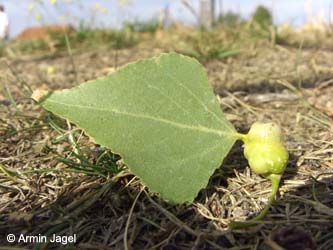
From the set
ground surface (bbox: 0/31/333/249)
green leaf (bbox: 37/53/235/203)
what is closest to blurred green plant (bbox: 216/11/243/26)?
ground surface (bbox: 0/31/333/249)

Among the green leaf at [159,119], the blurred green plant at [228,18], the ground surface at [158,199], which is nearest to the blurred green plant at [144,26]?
the blurred green plant at [228,18]

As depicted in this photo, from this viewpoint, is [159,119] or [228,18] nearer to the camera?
[159,119]

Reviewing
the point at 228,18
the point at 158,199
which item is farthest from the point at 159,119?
the point at 228,18

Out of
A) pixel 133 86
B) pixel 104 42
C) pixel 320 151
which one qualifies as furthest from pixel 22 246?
pixel 104 42

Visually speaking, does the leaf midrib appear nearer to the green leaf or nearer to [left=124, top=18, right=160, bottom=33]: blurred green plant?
the green leaf

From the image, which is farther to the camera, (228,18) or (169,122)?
(228,18)

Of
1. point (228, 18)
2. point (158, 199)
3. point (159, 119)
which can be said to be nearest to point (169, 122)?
point (159, 119)

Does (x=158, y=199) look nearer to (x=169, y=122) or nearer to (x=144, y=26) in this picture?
(x=169, y=122)

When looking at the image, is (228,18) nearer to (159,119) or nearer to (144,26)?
(144,26)

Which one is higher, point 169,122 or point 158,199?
point 169,122

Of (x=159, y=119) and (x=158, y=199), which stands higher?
(x=159, y=119)
